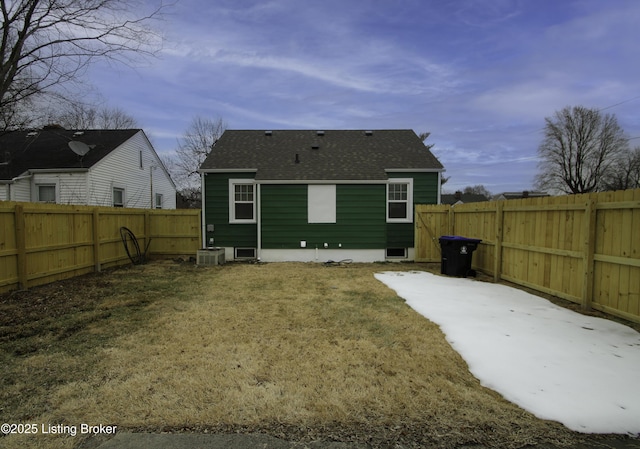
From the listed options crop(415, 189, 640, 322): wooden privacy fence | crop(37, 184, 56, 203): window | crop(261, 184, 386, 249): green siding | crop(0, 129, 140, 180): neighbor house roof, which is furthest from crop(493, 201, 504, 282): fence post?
crop(37, 184, 56, 203): window

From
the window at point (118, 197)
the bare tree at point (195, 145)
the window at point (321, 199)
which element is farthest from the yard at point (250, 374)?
the bare tree at point (195, 145)

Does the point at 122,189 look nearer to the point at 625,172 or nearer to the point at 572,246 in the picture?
the point at 572,246

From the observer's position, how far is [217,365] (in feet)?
10.8

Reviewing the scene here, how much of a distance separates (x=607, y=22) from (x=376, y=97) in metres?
9.46

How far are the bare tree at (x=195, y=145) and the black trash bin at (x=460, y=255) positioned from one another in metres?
24.8

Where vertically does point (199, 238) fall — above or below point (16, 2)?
below

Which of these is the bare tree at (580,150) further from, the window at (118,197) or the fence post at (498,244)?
the window at (118,197)

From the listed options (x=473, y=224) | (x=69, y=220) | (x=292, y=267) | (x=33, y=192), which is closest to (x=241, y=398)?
(x=292, y=267)

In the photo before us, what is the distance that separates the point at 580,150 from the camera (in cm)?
3575

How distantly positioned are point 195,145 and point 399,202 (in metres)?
23.1

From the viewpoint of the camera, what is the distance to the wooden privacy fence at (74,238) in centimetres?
640

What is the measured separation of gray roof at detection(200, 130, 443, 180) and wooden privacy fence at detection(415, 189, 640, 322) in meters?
3.97

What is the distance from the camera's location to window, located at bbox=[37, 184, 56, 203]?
1390cm

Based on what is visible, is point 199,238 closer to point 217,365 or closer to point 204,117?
point 217,365
